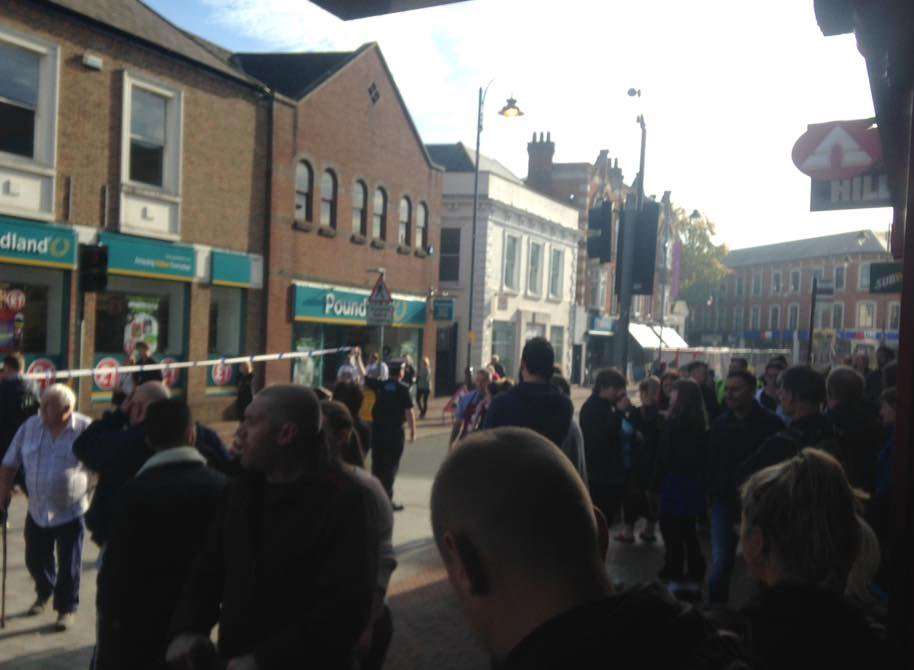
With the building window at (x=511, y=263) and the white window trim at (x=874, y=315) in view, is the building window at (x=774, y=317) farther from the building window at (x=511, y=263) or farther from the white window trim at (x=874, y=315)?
the building window at (x=511, y=263)

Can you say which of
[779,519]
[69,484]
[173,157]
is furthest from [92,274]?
[779,519]

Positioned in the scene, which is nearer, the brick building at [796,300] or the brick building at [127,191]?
the brick building at [127,191]

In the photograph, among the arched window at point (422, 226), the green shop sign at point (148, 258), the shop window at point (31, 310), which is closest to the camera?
the shop window at point (31, 310)

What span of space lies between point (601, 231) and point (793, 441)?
405 cm

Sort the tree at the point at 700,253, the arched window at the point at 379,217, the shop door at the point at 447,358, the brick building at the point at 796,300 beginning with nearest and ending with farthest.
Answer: the arched window at the point at 379,217 < the shop door at the point at 447,358 < the brick building at the point at 796,300 < the tree at the point at 700,253

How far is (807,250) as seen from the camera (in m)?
80.2

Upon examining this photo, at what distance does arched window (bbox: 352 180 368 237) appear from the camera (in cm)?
2448

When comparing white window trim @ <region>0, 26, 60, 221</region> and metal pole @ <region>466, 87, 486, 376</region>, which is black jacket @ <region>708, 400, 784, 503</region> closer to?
white window trim @ <region>0, 26, 60, 221</region>

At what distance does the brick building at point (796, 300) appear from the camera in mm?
71250

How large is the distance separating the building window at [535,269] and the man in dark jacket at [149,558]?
112 feet

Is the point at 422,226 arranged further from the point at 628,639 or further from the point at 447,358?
the point at 628,639

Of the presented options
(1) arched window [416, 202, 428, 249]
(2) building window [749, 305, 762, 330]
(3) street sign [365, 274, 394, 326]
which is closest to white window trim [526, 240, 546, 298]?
(1) arched window [416, 202, 428, 249]

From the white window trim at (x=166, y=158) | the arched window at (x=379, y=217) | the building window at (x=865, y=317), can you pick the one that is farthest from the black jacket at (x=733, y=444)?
the building window at (x=865, y=317)

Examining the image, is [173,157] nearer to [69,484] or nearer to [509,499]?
[69,484]
